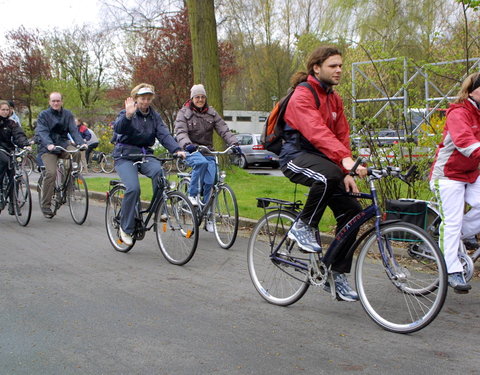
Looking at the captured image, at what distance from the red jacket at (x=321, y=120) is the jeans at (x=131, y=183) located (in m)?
2.71

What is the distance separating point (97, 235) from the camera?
852 centimetres

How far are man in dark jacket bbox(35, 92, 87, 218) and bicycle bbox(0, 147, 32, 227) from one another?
312mm

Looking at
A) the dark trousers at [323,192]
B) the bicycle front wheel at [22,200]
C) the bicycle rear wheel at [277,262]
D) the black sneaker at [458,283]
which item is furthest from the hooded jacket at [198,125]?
the black sneaker at [458,283]

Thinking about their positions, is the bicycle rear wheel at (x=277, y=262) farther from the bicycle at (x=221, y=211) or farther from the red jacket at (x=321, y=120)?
the bicycle at (x=221, y=211)

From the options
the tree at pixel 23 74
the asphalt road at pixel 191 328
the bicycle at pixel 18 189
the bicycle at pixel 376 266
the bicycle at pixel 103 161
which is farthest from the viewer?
the tree at pixel 23 74

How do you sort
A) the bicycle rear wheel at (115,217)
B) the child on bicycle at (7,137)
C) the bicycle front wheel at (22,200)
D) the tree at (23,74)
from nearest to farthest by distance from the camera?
the bicycle rear wheel at (115,217) < the bicycle front wheel at (22,200) < the child on bicycle at (7,137) < the tree at (23,74)

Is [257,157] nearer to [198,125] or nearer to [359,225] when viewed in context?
[198,125]

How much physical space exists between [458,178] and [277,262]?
157 centimetres

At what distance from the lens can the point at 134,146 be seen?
23.4 feet

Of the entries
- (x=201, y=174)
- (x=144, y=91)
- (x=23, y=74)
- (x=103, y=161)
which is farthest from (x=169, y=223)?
(x=23, y=74)

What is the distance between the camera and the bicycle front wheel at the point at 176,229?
6.43 m

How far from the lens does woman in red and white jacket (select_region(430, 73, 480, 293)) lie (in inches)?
183

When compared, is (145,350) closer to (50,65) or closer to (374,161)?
(374,161)

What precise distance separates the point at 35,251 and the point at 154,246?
140 cm
